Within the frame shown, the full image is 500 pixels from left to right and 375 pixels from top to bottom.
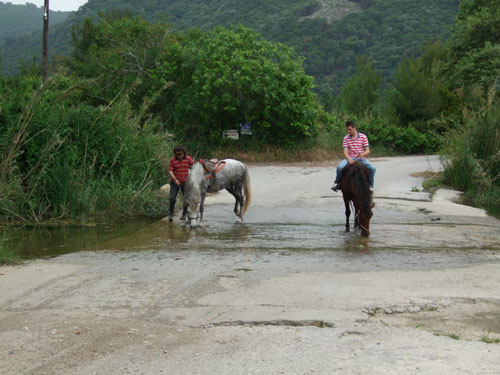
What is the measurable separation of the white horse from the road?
582 millimetres

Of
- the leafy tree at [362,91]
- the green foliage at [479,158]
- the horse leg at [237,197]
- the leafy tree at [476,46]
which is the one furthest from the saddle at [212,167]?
the leafy tree at [362,91]

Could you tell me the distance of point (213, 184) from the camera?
40.4ft

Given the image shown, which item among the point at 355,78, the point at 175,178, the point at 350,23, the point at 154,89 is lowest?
the point at 175,178

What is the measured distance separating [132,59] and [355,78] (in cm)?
2875

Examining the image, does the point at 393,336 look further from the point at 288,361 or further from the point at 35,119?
the point at 35,119

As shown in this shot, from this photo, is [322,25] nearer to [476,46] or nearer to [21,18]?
[476,46]

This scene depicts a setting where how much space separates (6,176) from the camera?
12.4 m

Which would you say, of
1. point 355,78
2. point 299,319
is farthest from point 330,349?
point 355,78

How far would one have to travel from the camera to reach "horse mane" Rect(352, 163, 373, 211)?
10633 mm

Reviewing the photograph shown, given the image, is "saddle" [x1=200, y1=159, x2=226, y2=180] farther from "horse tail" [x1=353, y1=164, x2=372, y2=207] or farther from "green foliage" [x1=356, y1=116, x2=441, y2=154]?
"green foliage" [x1=356, y1=116, x2=441, y2=154]

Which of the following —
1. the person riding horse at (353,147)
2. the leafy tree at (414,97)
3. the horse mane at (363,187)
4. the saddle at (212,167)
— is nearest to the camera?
the horse mane at (363,187)

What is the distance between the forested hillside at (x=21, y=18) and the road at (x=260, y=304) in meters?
121

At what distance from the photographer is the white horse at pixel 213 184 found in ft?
38.1

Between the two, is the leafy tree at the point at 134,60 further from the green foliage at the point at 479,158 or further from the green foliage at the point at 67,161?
the green foliage at the point at 479,158
